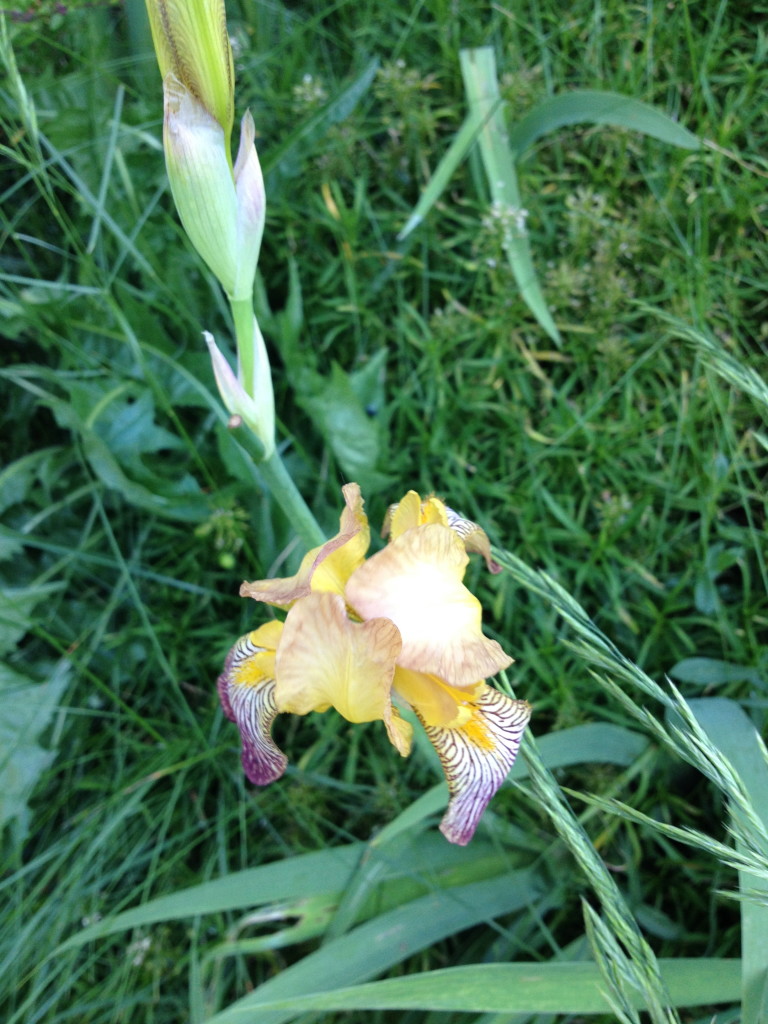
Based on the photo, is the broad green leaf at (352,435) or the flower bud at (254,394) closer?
the flower bud at (254,394)

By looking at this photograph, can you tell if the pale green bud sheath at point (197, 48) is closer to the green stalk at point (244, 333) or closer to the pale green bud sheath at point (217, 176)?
the pale green bud sheath at point (217, 176)

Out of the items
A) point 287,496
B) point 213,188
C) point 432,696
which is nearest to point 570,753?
point 432,696

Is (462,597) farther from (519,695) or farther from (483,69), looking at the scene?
(483,69)

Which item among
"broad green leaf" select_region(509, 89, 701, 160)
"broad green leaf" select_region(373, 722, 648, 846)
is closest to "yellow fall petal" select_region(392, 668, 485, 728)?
"broad green leaf" select_region(373, 722, 648, 846)

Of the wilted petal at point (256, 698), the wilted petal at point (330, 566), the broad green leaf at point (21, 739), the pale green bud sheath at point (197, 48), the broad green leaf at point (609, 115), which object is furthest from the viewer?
the broad green leaf at point (21, 739)

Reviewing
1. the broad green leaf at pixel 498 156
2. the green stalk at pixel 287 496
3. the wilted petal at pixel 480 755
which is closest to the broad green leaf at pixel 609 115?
the broad green leaf at pixel 498 156

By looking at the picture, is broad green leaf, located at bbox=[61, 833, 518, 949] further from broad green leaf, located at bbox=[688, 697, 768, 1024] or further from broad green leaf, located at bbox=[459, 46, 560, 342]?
broad green leaf, located at bbox=[459, 46, 560, 342]

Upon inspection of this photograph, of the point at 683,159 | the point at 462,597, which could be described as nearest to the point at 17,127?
the point at 683,159
